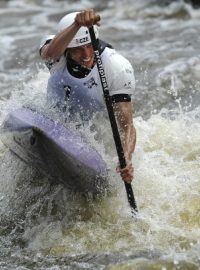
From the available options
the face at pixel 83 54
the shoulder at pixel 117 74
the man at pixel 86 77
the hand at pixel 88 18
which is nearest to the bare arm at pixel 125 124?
the man at pixel 86 77

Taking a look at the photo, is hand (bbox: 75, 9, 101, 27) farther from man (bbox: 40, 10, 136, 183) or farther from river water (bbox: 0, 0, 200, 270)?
river water (bbox: 0, 0, 200, 270)

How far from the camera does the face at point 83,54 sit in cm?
539

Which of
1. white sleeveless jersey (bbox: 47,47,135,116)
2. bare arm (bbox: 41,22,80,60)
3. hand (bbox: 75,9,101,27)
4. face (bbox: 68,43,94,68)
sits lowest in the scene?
white sleeveless jersey (bbox: 47,47,135,116)

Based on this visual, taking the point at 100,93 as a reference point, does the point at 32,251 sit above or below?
below

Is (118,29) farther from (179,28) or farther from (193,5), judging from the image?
(193,5)

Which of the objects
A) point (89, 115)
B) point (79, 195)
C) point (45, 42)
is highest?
point (45, 42)

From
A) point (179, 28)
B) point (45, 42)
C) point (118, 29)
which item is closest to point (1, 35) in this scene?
point (118, 29)

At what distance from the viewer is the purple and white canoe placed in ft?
16.8

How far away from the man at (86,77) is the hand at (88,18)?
240mm

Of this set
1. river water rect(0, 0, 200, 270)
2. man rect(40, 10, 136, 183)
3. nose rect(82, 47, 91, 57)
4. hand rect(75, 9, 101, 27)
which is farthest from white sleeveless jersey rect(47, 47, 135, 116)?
hand rect(75, 9, 101, 27)

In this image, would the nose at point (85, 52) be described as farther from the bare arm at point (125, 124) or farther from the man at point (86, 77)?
the bare arm at point (125, 124)

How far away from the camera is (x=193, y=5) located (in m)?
15.0

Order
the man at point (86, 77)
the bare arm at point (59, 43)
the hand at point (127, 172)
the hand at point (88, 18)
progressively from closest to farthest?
the hand at point (88, 18), the bare arm at point (59, 43), the hand at point (127, 172), the man at point (86, 77)

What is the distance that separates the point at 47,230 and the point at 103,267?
2.86 feet
